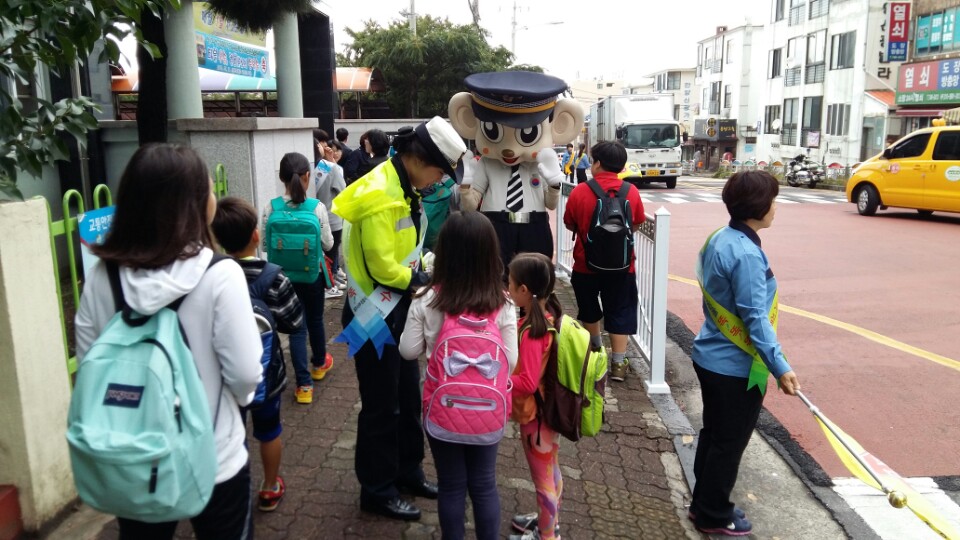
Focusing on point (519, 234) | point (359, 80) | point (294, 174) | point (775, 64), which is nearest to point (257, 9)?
point (294, 174)

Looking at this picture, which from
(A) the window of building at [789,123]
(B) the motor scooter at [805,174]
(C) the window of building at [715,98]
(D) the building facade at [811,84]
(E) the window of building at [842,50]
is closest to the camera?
(B) the motor scooter at [805,174]

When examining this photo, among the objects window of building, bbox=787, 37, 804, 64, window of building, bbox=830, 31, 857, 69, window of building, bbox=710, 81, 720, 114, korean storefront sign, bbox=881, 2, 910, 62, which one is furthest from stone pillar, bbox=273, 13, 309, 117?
window of building, bbox=710, 81, 720, 114

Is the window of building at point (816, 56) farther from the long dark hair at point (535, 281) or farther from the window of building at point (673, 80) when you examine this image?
the long dark hair at point (535, 281)

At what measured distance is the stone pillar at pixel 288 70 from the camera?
9.62 metres

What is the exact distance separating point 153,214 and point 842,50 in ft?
123

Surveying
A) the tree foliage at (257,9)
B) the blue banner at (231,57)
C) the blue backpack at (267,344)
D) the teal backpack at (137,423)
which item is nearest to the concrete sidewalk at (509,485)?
the blue backpack at (267,344)

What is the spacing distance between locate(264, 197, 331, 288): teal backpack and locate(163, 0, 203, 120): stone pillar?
292 cm

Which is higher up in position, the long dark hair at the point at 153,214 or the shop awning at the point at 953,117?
the shop awning at the point at 953,117

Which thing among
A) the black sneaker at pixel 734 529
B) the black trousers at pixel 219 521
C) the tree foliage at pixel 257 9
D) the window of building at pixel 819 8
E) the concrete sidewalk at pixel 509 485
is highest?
the window of building at pixel 819 8

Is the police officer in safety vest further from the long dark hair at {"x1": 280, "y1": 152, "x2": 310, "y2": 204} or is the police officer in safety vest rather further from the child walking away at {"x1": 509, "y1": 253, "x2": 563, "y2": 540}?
the long dark hair at {"x1": 280, "y1": 152, "x2": 310, "y2": 204}

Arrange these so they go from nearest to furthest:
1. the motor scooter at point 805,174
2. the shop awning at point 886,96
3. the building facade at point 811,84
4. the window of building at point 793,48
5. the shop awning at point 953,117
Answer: the shop awning at point 953,117 < the motor scooter at point 805,174 < the shop awning at point 886,96 < the building facade at point 811,84 < the window of building at point 793,48

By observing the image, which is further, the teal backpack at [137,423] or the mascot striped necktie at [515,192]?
the mascot striped necktie at [515,192]

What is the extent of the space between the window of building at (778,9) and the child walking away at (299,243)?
41.9m

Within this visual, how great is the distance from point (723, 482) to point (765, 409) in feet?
6.52
